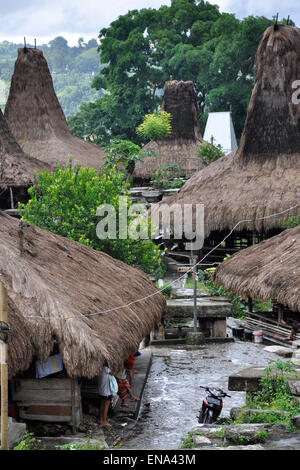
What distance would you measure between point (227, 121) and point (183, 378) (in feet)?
94.2

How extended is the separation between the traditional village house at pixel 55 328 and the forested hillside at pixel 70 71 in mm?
85120

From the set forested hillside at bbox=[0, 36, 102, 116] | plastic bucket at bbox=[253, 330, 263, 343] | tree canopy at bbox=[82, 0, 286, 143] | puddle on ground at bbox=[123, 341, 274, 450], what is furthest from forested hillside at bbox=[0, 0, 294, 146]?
forested hillside at bbox=[0, 36, 102, 116]

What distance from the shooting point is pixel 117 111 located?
43.7 m

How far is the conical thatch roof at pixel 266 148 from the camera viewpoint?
21.5 m

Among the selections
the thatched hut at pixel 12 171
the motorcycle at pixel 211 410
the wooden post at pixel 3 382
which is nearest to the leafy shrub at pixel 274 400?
the motorcycle at pixel 211 410

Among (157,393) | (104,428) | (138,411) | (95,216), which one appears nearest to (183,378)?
(157,393)

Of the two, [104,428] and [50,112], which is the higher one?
[50,112]

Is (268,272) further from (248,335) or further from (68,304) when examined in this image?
(68,304)

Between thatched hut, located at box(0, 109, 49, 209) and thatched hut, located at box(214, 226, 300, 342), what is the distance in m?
9.97

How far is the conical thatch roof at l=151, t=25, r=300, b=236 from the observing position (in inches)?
845

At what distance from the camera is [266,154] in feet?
73.5

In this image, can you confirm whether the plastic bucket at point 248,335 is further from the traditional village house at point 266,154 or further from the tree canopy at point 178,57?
the tree canopy at point 178,57

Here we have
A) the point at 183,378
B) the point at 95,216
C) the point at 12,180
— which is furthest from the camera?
the point at 12,180
